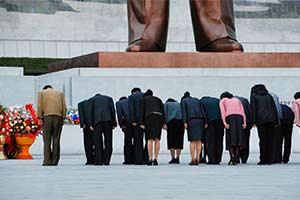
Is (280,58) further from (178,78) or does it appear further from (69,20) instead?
(69,20)

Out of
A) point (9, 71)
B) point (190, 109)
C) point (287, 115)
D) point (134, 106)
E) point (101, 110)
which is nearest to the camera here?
point (190, 109)

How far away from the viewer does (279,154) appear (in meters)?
15.2

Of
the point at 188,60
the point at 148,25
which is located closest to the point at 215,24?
the point at 188,60

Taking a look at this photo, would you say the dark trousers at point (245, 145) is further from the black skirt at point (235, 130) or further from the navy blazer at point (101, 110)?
the navy blazer at point (101, 110)

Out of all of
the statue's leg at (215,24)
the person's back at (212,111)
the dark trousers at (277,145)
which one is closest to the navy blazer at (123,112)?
the person's back at (212,111)

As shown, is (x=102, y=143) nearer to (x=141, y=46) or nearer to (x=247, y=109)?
(x=247, y=109)

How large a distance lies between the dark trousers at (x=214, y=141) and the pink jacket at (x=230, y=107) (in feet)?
1.14

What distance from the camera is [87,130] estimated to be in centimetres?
1516

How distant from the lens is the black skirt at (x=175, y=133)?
15.2 metres

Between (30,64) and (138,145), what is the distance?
16.8 meters

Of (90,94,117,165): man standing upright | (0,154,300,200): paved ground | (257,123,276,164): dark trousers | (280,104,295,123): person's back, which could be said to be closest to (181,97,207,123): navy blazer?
(0,154,300,200): paved ground

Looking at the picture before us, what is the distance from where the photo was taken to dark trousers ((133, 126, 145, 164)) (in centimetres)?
1509

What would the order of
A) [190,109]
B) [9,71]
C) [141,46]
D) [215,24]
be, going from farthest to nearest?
[9,71]
[215,24]
[141,46]
[190,109]

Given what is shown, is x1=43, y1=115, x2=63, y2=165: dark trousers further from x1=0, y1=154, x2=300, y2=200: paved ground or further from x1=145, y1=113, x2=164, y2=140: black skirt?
x1=145, y1=113, x2=164, y2=140: black skirt
